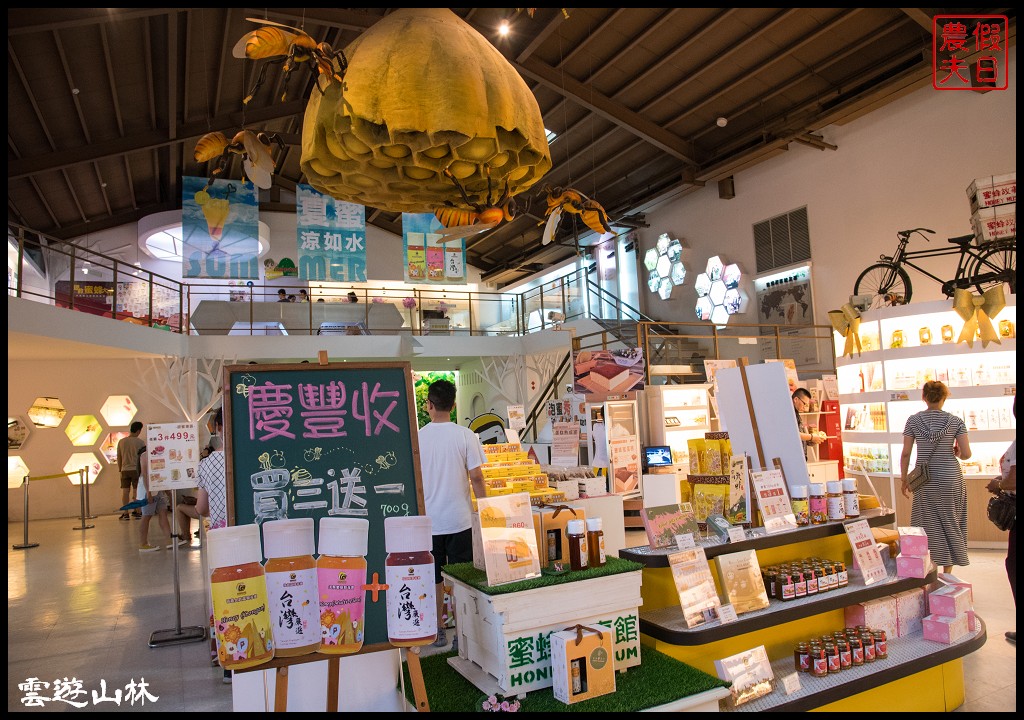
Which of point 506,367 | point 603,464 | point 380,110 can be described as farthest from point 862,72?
point 380,110

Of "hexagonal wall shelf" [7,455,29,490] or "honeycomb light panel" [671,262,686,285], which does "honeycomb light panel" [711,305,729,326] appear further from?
"hexagonal wall shelf" [7,455,29,490]

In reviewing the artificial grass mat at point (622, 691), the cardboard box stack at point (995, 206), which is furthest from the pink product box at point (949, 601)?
the cardboard box stack at point (995, 206)

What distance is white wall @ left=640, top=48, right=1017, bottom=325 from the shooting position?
923 cm

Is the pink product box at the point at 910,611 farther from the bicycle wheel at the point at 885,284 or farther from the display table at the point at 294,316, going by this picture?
the display table at the point at 294,316

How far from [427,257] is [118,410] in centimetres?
725

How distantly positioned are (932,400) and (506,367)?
34.3 feet

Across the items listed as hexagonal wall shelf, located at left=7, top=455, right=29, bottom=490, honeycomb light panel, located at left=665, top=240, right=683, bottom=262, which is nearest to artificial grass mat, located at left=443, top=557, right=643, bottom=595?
honeycomb light panel, located at left=665, top=240, right=683, bottom=262

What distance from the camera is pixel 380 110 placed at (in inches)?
47.8

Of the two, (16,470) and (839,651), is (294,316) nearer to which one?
(16,470)

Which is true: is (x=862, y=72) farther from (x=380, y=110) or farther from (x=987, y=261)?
(x=380, y=110)

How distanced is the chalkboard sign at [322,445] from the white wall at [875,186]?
8.66 meters

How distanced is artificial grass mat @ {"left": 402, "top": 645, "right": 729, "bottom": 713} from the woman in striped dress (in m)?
3.38

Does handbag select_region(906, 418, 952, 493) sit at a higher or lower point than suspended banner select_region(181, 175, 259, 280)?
lower

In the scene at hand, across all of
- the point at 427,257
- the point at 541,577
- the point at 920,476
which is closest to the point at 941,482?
the point at 920,476
